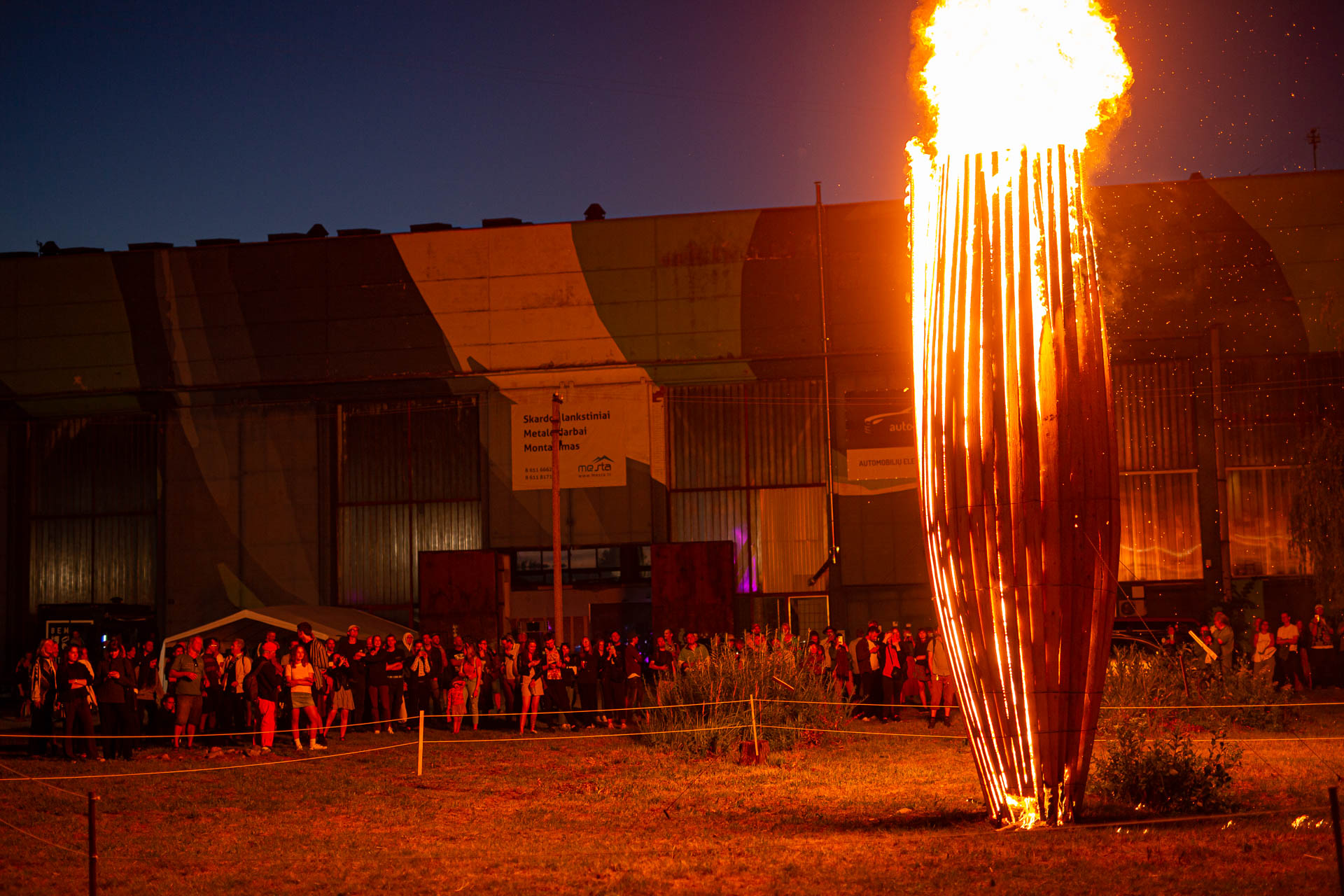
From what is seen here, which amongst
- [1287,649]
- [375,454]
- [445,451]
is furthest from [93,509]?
[1287,649]

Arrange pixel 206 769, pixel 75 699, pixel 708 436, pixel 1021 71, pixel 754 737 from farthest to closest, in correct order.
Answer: pixel 708 436
pixel 75 699
pixel 754 737
pixel 206 769
pixel 1021 71

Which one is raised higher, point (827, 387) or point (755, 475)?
point (827, 387)

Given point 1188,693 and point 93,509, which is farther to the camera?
point 93,509

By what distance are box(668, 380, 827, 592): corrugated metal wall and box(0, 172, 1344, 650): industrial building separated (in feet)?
0.24

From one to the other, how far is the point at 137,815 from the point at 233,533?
2133 cm

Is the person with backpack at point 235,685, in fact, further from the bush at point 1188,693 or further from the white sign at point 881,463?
the white sign at point 881,463

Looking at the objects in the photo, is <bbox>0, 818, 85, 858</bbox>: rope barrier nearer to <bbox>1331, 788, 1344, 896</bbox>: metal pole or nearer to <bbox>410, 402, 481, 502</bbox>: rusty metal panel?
<bbox>1331, 788, 1344, 896</bbox>: metal pole

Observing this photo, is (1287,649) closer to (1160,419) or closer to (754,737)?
(1160,419)

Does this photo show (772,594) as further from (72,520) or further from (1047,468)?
(1047,468)

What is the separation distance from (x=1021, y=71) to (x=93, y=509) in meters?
30.5

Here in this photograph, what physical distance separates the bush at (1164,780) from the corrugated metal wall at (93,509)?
92.4 feet

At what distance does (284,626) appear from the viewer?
24359mm

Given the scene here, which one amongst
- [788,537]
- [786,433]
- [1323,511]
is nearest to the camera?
[1323,511]

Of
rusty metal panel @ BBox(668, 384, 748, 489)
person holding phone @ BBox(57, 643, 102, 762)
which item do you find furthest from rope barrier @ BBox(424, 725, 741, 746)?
rusty metal panel @ BBox(668, 384, 748, 489)
